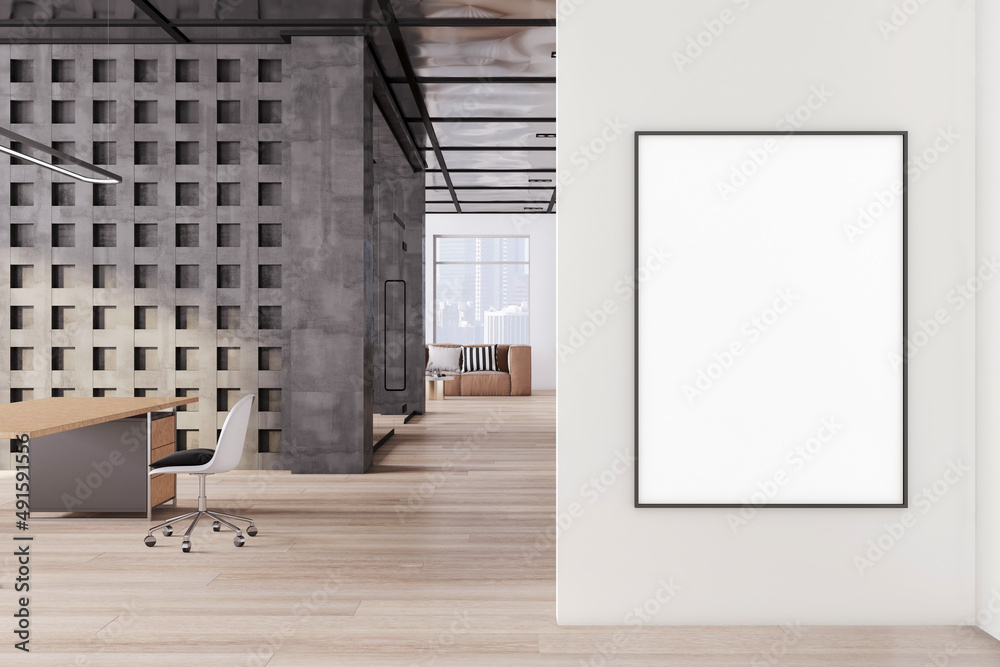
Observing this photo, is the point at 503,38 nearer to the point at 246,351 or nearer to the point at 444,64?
the point at 444,64

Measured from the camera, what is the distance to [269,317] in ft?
18.9

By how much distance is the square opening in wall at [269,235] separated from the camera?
5723 mm

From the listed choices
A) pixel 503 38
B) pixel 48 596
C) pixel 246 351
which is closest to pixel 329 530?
pixel 48 596

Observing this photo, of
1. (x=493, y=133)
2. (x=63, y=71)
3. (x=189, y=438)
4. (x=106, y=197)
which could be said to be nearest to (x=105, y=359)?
(x=189, y=438)

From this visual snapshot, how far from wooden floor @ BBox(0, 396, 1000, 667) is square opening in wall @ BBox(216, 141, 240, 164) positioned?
2840mm

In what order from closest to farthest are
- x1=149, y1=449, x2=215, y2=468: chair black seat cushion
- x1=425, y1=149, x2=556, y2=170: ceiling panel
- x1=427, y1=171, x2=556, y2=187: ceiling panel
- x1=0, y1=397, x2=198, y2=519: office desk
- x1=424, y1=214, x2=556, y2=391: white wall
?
x1=149, y1=449, x2=215, y2=468: chair black seat cushion, x1=0, y1=397, x2=198, y2=519: office desk, x1=425, y1=149, x2=556, y2=170: ceiling panel, x1=427, y1=171, x2=556, y2=187: ceiling panel, x1=424, y1=214, x2=556, y2=391: white wall

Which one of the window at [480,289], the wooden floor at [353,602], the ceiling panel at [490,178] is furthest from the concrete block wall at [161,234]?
the window at [480,289]

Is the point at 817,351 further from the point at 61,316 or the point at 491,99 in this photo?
the point at 61,316

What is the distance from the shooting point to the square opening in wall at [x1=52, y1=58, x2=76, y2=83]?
225 inches

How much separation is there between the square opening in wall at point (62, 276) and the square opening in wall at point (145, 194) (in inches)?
31.6

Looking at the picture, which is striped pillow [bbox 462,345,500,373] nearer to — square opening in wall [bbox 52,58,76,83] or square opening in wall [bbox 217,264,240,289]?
square opening in wall [bbox 217,264,240,289]

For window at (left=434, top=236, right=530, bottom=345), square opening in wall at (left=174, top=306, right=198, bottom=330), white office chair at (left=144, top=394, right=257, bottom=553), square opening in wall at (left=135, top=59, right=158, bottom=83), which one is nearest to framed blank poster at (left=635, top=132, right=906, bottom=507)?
white office chair at (left=144, top=394, right=257, bottom=553)

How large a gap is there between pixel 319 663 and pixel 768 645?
1.69 m

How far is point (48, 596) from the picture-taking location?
3.01 m
